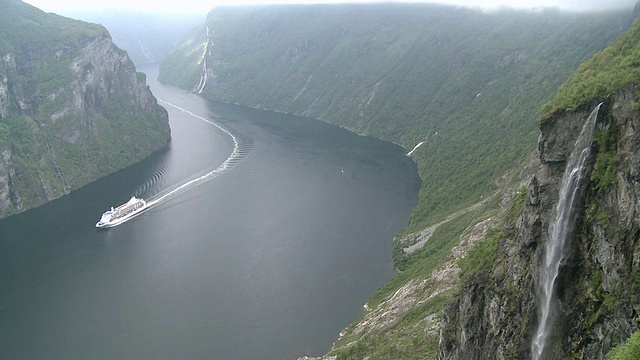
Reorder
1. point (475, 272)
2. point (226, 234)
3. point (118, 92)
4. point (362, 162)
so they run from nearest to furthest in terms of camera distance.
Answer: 1. point (475, 272)
2. point (226, 234)
3. point (362, 162)
4. point (118, 92)

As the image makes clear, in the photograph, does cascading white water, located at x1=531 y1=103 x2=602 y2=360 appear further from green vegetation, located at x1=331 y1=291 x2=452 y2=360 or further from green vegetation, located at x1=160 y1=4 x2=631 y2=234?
green vegetation, located at x1=160 y1=4 x2=631 y2=234

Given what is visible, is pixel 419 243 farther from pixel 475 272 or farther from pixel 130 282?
pixel 475 272

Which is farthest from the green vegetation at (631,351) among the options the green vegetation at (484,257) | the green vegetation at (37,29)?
the green vegetation at (37,29)

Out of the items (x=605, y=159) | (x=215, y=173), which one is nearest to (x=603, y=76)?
(x=605, y=159)

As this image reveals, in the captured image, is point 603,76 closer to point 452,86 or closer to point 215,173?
point 215,173

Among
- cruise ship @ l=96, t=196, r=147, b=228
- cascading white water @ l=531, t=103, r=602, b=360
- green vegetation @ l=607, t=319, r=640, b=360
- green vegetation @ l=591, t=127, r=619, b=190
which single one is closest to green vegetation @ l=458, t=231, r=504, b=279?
cascading white water @ l=531, t=103, r=602, b=360

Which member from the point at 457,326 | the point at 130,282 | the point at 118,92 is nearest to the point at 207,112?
the point at 118,92

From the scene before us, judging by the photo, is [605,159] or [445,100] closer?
[605,159]
